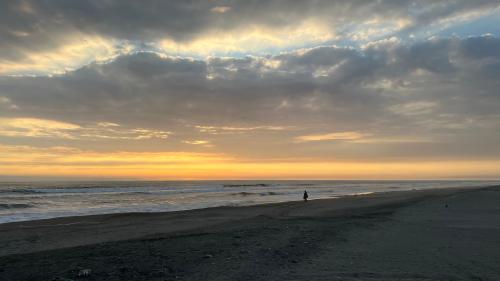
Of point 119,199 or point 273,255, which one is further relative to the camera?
point 119,199

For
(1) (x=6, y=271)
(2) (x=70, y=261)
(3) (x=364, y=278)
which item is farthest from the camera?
(2) (x=70, y=261)

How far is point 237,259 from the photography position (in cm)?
988

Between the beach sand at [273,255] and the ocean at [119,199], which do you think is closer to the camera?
the beach sand at [273,255]

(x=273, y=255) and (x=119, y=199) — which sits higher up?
(x=273, y=255)

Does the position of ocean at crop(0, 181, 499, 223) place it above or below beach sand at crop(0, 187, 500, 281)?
below

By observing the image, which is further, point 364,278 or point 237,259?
point 237,259

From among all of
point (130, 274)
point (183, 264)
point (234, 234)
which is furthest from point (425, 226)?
point (130, 274)

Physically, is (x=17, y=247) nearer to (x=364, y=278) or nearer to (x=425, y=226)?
(x=364, y=278)

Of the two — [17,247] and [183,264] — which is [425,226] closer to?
[183,264]

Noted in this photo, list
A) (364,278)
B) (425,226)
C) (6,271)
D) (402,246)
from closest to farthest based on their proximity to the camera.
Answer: (364,278), (6,271), (402,246), (425,226)

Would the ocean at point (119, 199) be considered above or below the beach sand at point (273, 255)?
below

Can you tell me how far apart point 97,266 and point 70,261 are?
101cm

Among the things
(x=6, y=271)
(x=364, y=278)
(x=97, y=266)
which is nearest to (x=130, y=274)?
(x=97, y=266)

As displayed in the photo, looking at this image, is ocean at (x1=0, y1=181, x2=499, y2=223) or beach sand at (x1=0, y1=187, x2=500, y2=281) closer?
beach sand at (x1=0, y1=187, x2=500, y2=281)
